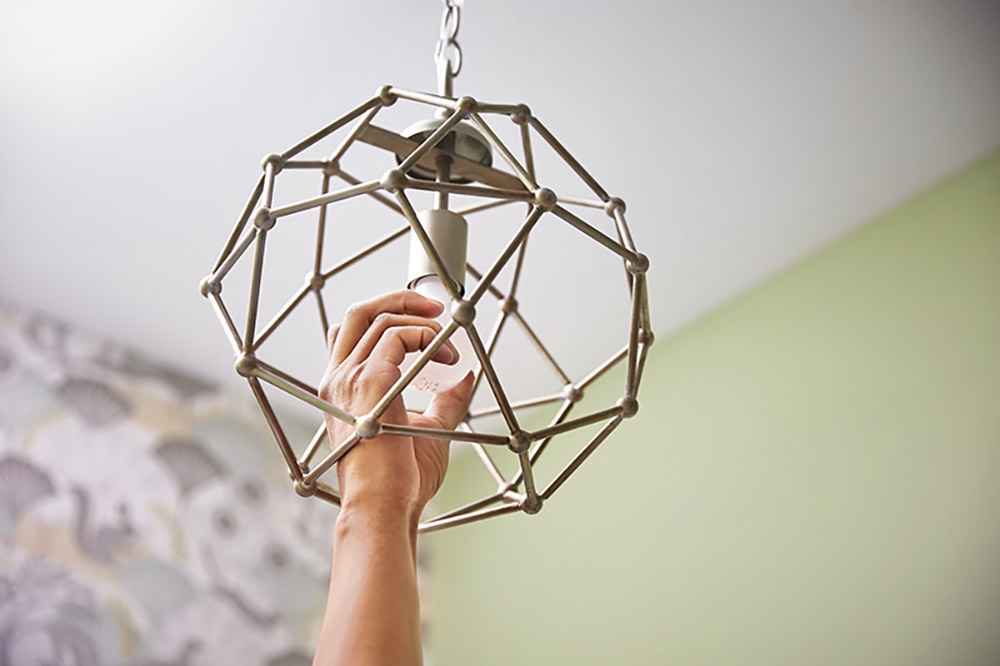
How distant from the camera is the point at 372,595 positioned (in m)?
0.59

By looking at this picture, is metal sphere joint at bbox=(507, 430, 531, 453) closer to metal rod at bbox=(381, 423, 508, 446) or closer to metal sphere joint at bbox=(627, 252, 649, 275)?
metal rod at bbox=(381, 423, 508, 446)

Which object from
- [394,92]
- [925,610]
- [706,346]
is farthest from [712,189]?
[394,92]

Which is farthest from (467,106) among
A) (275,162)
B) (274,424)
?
(274,424)

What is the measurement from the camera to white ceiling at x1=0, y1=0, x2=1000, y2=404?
1.37m

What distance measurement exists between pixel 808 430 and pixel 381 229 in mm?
905

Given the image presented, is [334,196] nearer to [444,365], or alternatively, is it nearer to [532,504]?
[444,365]

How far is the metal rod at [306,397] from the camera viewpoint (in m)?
0.50

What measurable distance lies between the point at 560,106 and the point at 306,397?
1.09 meters

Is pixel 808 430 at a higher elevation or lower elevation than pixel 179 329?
lower

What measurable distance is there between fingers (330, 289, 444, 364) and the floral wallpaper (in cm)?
149

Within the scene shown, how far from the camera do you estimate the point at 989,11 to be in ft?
4.58

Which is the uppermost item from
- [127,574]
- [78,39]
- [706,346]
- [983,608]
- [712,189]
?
[78,39]

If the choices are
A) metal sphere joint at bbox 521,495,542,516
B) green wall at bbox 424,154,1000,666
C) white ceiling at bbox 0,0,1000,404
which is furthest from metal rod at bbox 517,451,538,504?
green wall at bbox 424,154,1000,666

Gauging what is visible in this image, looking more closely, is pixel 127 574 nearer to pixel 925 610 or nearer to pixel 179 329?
pixel 179 329
